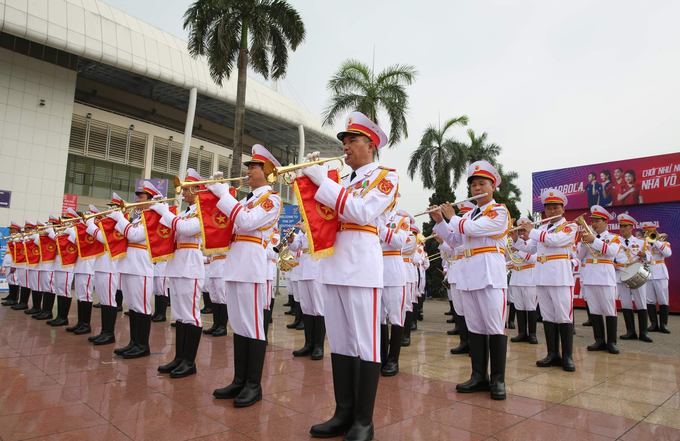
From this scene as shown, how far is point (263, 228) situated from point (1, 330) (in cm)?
749

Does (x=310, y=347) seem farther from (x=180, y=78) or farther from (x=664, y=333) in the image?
(x=180, y=78)

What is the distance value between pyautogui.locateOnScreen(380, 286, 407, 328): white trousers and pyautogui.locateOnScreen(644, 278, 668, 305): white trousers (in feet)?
28.2

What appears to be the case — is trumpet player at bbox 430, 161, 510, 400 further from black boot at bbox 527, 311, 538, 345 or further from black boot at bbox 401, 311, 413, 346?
black boot at bbox 527, 311, 538, 345

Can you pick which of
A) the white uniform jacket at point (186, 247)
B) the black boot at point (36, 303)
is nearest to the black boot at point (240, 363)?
the white uniform jacket at point (186, 247)

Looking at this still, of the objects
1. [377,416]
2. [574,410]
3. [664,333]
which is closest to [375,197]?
[377,416]

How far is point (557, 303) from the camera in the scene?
6.39 metres

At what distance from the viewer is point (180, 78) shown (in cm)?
2925

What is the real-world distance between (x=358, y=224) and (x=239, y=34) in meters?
16.4

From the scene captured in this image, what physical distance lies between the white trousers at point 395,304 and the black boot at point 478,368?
105cm

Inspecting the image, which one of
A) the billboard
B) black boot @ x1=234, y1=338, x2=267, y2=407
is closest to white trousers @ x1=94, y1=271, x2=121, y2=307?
black boot @ x1=234, y1=338, x2=267, y2=407

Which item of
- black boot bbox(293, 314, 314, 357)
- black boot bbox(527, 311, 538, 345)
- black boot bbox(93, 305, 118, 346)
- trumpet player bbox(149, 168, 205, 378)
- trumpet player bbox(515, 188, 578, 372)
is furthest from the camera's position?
black boot bbox(527, 311, 538, 345)

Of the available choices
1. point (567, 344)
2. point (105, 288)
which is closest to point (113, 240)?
point (105, 288)

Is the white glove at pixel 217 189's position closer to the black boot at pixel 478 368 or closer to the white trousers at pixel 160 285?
the black boot at pixel 478 368

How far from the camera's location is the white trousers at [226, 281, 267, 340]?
4543mm
